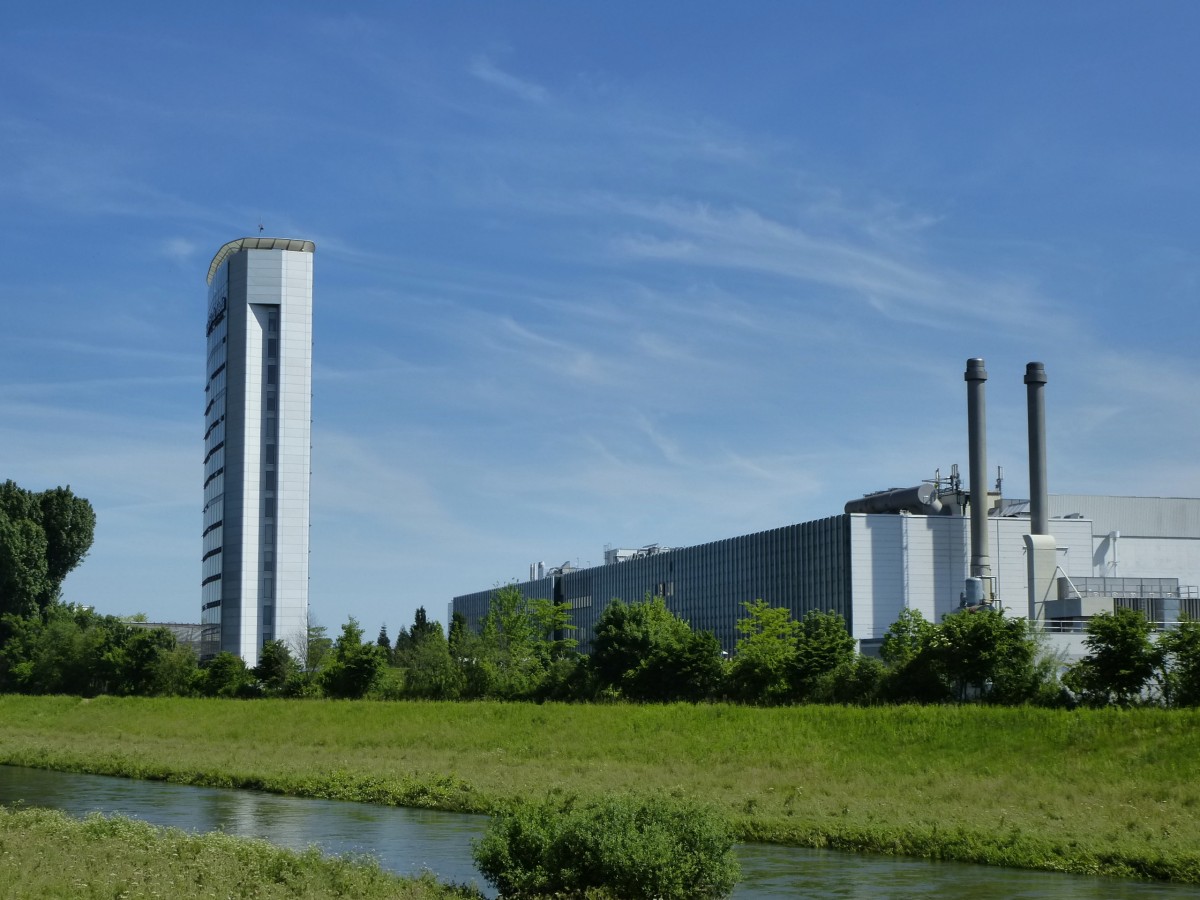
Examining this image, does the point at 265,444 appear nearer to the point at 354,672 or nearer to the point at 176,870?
the point at 354,672

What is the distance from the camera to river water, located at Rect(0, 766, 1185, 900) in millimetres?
26859


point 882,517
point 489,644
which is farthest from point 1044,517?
point 489,644

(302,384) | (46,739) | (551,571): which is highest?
(302,384)

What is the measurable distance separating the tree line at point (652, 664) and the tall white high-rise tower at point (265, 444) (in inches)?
354

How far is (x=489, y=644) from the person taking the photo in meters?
95.1

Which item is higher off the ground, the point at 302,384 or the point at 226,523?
the point at 302,384

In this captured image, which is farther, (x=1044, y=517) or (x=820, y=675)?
(x=1044, y=517)

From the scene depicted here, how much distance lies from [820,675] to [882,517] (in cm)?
5413

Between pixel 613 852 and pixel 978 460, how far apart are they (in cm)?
7882

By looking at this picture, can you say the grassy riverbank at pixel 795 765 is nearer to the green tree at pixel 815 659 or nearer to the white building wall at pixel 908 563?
the green tree at pixel 815 659

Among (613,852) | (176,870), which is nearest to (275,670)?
(176,870)

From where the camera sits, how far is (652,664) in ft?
219

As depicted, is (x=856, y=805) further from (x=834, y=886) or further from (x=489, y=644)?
(x=489, y=644)

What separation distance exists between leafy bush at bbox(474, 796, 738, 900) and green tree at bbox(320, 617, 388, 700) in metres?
57.9
